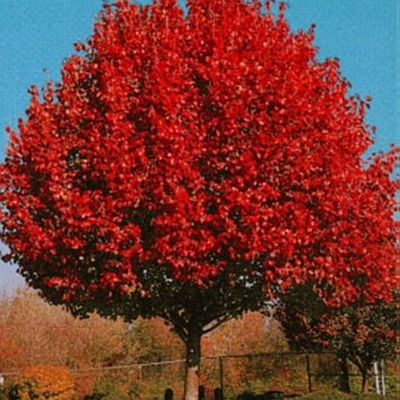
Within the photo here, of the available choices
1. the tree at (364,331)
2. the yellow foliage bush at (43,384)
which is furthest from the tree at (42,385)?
the tree at (364,331)

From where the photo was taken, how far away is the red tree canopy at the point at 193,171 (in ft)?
61.0

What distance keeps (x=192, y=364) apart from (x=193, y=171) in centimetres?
817

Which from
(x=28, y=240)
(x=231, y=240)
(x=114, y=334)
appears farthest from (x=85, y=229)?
(x=114, y=334)

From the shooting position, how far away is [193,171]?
60.3ft

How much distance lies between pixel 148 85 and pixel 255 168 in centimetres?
363

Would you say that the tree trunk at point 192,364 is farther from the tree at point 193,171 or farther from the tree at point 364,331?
the tree at point 364,331

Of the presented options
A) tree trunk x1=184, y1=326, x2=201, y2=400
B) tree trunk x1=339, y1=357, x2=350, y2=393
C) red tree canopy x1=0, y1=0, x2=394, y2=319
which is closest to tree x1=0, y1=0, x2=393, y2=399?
red tree canopy x1=0, y1=0, x2=394, y2=319

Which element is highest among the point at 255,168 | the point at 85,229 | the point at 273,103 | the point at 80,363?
the point at 273,103

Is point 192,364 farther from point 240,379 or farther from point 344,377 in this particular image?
point 240,379

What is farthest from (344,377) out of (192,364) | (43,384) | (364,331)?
(192,364)

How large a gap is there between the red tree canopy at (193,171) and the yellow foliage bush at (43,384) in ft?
42.4

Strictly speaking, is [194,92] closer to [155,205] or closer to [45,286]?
[155,205]

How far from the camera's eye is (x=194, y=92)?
63.7 feet

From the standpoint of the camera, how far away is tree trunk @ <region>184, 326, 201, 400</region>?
2366cm
